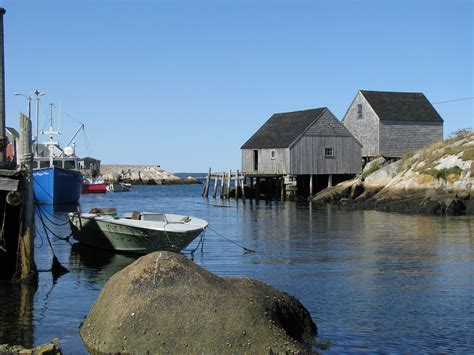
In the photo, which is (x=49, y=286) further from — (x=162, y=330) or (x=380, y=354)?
(x=380, y=354)

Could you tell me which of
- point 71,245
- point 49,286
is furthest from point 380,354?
point 71,245

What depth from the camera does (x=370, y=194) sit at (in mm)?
47625

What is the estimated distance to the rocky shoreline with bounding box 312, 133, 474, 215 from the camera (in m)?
38.8

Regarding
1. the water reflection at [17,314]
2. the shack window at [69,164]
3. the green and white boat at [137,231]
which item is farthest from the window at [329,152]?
the water reflection at [17,314]

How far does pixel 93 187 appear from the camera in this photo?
79438 millimetres

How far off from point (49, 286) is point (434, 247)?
13.4 m

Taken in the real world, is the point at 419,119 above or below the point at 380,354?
above

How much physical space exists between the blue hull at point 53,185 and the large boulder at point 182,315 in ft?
132

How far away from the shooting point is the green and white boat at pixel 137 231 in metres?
20.4

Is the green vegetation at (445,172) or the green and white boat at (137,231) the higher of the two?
the green vegetation at (445,172)

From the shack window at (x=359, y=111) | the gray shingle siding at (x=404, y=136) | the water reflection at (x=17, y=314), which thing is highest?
the shack window at (x=359, y=111)

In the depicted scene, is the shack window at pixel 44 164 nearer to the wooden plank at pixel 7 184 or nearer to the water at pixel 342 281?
the water at pixel 342 281

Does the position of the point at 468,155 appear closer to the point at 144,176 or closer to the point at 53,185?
the point at 53,185

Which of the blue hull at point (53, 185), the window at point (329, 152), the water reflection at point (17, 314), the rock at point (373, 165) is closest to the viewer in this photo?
the water reflection at point (17, 314)
